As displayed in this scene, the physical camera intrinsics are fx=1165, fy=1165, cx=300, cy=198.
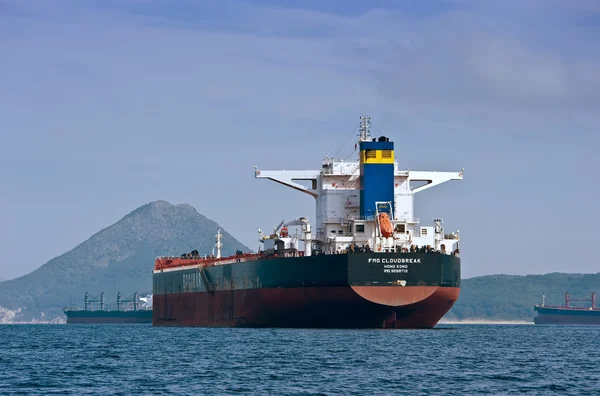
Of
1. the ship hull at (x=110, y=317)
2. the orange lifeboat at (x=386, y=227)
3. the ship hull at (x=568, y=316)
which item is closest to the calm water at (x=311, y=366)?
the orange lifeboat at (x=386, y=227)

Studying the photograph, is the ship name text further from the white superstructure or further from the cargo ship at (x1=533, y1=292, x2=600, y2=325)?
the cargo ship at (x1=533, y1=292, x2=600, y2=325)

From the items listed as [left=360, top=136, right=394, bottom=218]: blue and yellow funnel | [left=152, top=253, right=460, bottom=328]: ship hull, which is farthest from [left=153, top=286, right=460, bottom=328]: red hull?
[left=360, top=136, right=394, bottom=218]: blue and yellow funnel

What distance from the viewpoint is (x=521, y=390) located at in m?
37.8

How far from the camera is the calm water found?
1523 inches

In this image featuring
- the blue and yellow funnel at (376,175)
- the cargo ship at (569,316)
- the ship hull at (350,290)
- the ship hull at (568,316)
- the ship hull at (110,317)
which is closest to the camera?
the ship hull at (350,290)

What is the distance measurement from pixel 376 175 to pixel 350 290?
28.1 feet

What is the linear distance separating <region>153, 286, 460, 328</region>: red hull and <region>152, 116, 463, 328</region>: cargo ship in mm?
57

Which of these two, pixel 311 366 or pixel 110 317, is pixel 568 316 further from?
pixel 311 366

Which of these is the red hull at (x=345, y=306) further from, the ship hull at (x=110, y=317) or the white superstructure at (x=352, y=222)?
the ship hull at (x=110, y=317)

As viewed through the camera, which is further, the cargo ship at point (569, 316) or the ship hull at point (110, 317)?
the ship hull at point (110, 317)

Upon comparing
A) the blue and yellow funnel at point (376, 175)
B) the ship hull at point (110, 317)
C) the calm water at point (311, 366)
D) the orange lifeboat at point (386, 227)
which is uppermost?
the blue and yellow funnel at point (376, 175)

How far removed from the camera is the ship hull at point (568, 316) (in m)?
152

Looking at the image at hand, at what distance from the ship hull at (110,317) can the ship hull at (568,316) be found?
54.8 metres

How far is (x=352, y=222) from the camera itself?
70438mm
